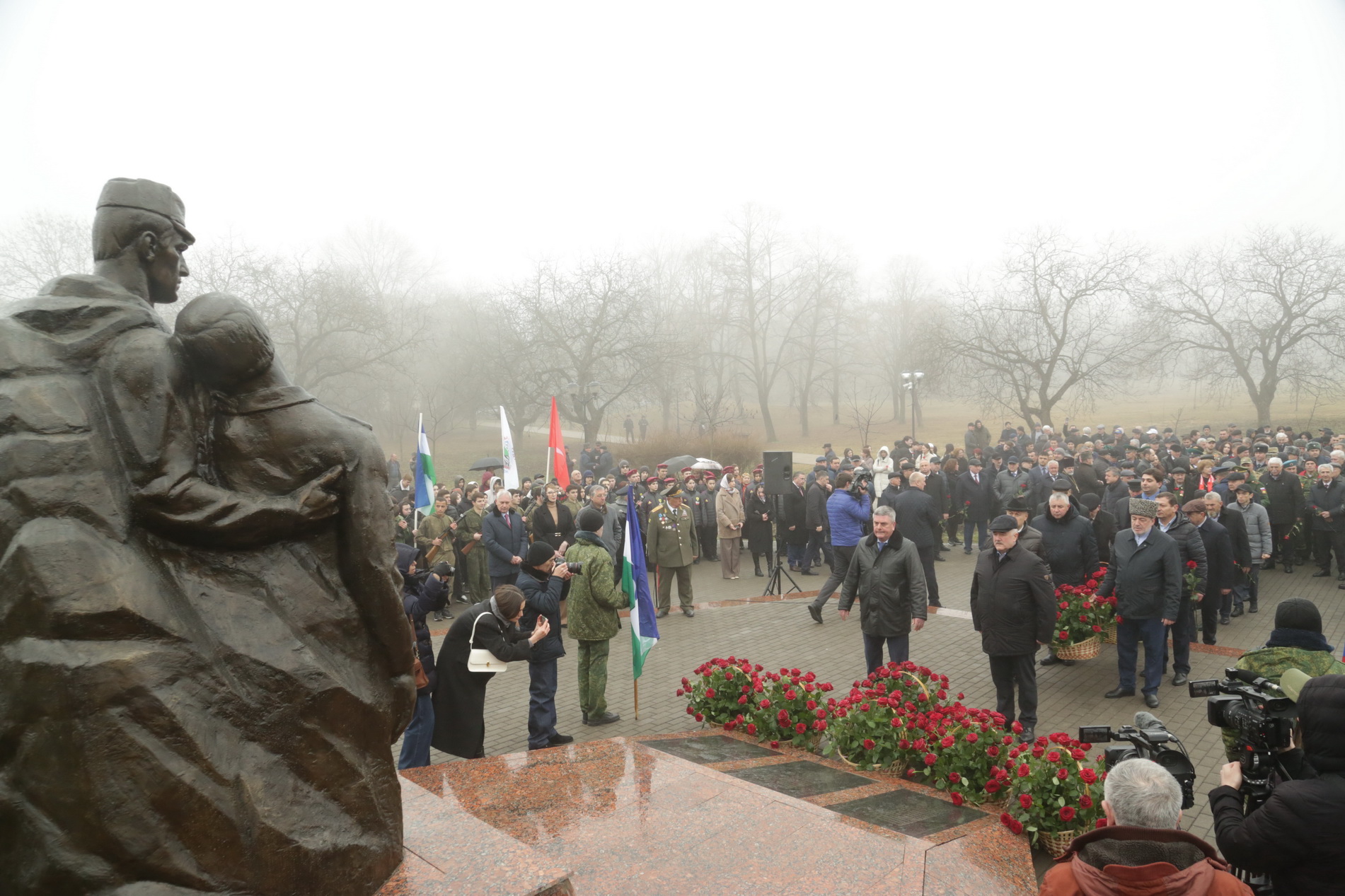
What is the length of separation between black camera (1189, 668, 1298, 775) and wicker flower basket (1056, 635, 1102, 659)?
17.0ft

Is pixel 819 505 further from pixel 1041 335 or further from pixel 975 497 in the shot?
pixel 1041 335

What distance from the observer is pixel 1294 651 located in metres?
4.39

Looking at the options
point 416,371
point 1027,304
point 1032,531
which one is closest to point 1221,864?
point 1032,531

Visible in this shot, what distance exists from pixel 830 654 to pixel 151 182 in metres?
8.30

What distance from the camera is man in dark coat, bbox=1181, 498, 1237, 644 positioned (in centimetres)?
896

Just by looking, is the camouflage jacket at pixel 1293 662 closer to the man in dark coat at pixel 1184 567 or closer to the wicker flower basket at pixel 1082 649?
the man in dark coat at pixel 1184 567

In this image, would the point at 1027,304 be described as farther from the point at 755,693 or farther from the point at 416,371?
the point at 755,693

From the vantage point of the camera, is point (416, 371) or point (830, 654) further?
point (416, 371)

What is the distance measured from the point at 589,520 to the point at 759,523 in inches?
304

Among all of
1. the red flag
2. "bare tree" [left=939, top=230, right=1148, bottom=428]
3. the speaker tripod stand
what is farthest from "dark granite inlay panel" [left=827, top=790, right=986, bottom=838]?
"bare tree" [left=939, top=230, right=1148, bottom=428]

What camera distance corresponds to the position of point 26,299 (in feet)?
9.85

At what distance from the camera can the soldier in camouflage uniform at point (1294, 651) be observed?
4336mm

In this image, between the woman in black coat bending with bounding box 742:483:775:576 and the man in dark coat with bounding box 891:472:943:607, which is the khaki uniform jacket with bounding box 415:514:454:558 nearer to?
the woman in black coat bending with bounding box 742:483:775:576

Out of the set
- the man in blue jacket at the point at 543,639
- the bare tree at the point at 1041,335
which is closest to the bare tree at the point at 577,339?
the bare tree at the point at 1041,335
